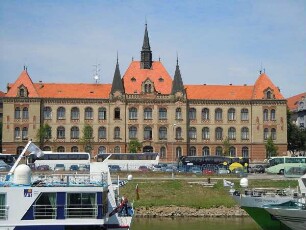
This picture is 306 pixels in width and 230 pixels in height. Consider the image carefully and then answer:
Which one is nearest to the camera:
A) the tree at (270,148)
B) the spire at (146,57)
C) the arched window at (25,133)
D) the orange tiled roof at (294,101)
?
the arched window at (25,133)

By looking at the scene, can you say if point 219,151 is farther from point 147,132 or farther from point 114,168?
point 114,168

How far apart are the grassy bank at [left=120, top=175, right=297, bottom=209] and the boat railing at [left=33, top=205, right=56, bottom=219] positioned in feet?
73.1

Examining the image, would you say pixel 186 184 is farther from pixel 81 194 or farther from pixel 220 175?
pixel 81 194

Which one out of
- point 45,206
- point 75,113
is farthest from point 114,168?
point 45,206

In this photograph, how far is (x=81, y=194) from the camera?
98.2 feet

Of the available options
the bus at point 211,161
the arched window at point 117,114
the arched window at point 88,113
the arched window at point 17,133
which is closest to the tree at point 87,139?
the arched window at point 88,113

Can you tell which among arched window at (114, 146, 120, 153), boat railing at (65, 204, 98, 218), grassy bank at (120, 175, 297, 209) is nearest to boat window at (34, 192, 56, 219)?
boat railing at (65, 204, 98, 218)

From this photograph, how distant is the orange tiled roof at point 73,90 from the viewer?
10369cm

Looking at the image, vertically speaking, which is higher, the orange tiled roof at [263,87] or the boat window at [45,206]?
the orange tiled roof at [263,87]

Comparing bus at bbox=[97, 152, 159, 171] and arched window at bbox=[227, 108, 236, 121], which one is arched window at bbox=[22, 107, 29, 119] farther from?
arched window at bbox=[227, 108, 236, 121]

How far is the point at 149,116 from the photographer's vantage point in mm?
103812

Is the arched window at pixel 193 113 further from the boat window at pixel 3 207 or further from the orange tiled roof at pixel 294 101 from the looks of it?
the boat window at pixel 3 207

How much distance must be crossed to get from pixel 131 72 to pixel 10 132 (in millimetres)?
23552

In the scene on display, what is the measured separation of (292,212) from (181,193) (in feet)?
68.6
